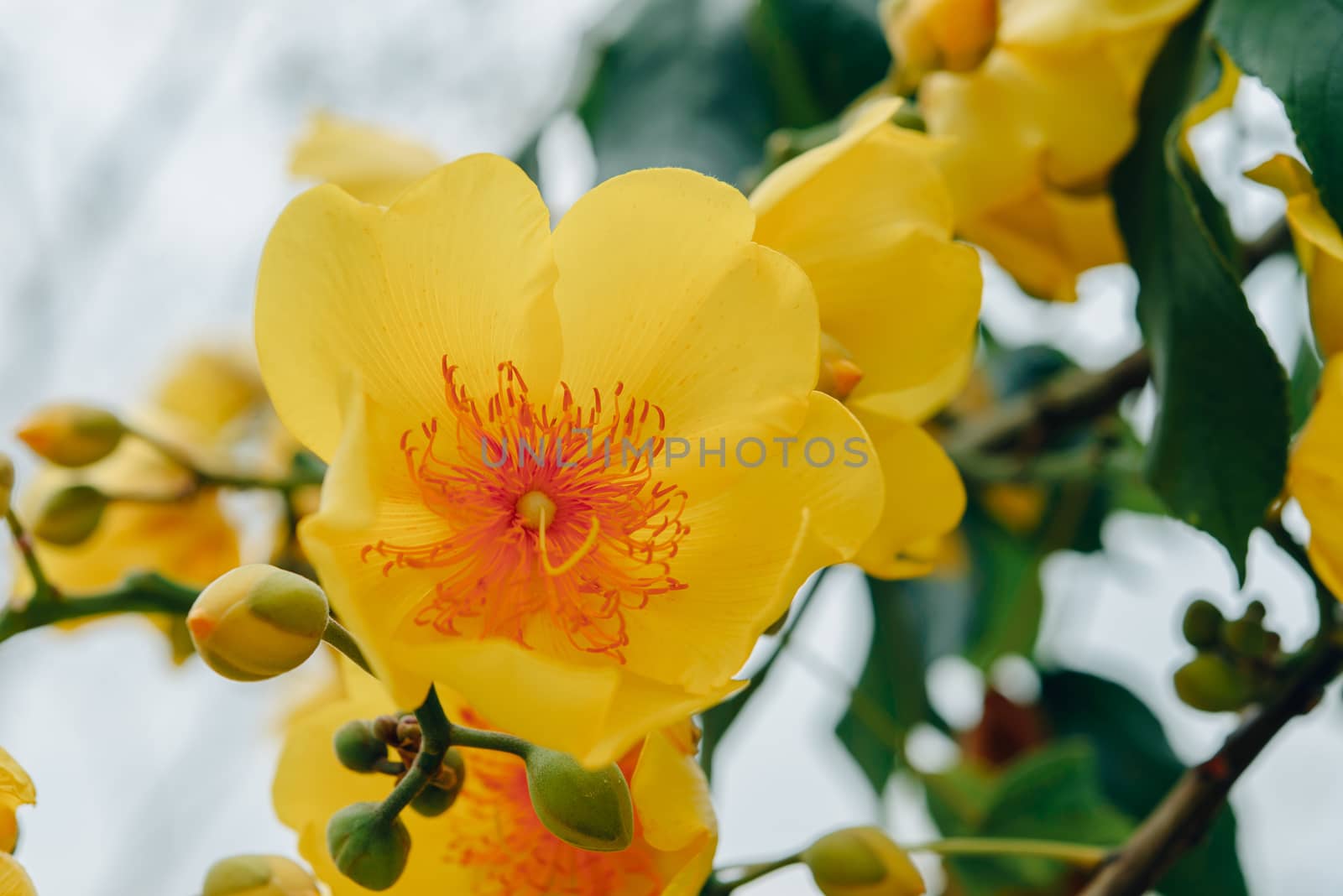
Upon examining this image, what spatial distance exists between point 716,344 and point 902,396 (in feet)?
0.30

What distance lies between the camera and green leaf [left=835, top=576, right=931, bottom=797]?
72 centimetres

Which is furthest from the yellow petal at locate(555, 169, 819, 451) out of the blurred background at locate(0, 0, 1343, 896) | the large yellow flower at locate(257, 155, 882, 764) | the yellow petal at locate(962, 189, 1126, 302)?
the blurred background at locate(0, 0, 1343, 896)

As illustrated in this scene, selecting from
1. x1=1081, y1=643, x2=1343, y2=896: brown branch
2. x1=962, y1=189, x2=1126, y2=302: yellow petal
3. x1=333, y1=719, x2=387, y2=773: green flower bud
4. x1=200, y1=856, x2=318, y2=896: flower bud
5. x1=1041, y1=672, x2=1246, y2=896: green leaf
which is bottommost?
x1=1041, y1=672, x2=1246, y2=896: green leaf

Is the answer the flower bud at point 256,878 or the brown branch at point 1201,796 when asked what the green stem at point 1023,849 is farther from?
the flower bud at point 256,878

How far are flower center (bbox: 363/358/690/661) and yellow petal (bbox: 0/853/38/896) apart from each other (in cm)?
12

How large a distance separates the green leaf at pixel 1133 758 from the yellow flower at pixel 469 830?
386 mm

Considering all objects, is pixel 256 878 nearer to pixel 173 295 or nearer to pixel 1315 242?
pixel 1315 242

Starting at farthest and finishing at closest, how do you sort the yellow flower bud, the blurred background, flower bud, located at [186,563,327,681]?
the blurred background < the yellow flower bud < flower bud, located at [186,563,327,681]

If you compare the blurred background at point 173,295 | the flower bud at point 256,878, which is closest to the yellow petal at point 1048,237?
the flower bud at point 256,878

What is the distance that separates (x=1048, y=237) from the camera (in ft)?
1.70

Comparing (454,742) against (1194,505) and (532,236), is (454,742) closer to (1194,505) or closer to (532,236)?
(532,236)

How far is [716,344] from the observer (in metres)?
0.33

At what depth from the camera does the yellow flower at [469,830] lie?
0.34 meters

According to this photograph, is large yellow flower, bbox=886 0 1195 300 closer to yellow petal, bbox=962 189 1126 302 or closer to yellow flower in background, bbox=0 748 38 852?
yellow petal, bbox=962 189 1126 302
